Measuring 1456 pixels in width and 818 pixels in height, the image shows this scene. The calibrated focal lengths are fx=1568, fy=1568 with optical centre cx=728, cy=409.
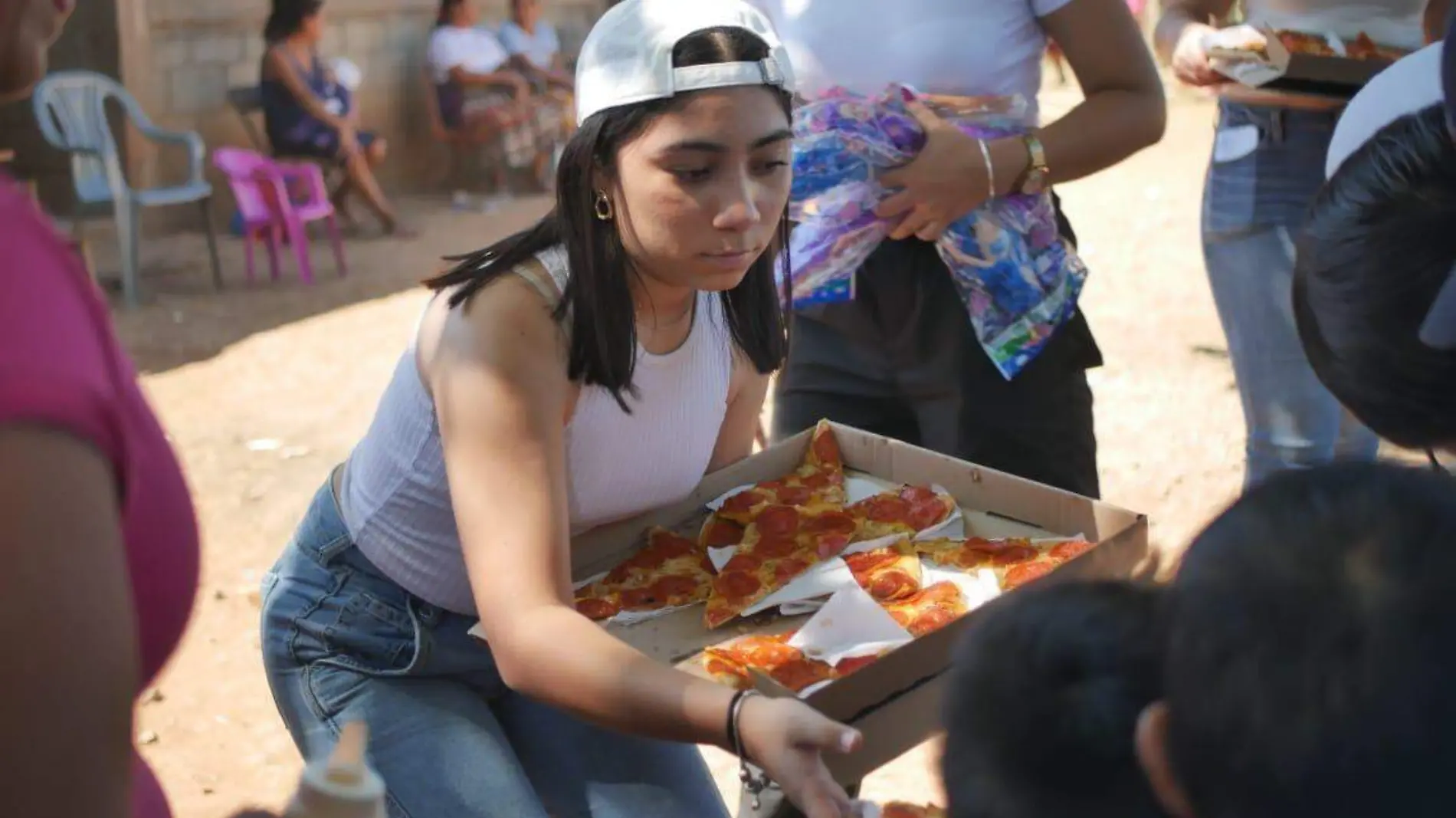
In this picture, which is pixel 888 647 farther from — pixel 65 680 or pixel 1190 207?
pixel 1190 207

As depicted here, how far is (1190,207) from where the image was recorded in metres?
9.77

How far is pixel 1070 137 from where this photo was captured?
2.70 m

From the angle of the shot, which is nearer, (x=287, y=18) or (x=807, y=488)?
(x=807, y=488)

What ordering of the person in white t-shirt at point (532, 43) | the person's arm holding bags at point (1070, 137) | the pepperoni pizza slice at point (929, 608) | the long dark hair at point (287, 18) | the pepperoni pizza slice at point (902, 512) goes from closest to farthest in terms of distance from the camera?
the pepperoni pizza slice at point (929, 608)
the pepperoni pizza slice at point (902, 512)
the person's arm holding bags at point (1070, 137)
the long dark hair at point (287, 18)
the person in white t-shirt at point (532, 43)

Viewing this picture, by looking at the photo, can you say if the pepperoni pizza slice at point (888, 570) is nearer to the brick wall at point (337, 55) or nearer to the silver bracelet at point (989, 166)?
the silver bracelet at point (989, 166)

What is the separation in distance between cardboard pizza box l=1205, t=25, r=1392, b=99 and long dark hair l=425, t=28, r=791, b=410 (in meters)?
1.00

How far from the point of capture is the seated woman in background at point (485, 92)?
11430mm

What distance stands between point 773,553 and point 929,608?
254 millimetres

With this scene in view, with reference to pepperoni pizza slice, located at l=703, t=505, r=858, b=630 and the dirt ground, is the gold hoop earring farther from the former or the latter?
the dirt ground

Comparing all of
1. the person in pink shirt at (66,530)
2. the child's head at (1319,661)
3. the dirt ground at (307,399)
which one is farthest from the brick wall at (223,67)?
the child's head at (1319,661)

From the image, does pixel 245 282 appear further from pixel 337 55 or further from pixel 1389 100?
pixel 1389 100

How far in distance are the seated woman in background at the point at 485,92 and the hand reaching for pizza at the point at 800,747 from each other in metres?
10.3

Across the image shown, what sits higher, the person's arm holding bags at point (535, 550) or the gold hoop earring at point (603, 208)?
the gold hoop earring at point (603, 208)

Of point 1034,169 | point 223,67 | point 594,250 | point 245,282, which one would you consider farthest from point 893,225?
point 223,67
